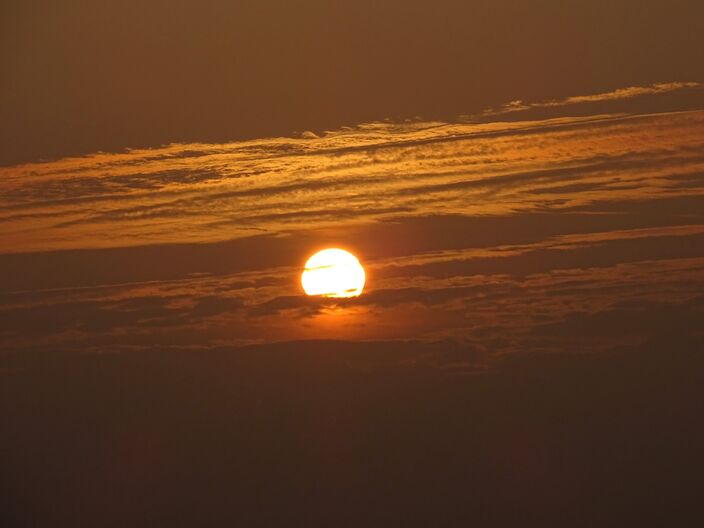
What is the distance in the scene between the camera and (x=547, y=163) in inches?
266

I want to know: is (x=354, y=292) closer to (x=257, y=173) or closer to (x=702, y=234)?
(x=257, y=173)

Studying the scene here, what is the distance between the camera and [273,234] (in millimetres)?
7066

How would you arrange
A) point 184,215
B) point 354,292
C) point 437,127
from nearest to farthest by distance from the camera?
1. point 437,127
2. point 184,215
3. point 354,292

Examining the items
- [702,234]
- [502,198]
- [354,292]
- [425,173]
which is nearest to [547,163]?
[502,198]

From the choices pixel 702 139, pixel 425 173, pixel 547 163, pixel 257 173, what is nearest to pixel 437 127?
pixel 425 173

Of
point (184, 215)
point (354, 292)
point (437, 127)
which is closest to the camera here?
point (437, 127)

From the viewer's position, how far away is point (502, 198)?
22.6 feet

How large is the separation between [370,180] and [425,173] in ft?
1.17

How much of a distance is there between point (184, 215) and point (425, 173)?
165 centimetres

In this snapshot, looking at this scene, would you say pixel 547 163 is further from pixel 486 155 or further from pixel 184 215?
pixel 184 215

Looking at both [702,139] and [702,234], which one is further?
[702,234]

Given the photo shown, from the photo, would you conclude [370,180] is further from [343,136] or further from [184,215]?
[184,215]

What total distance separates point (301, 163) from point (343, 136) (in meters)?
0.33

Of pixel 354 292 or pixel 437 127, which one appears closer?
pixel 437 127
